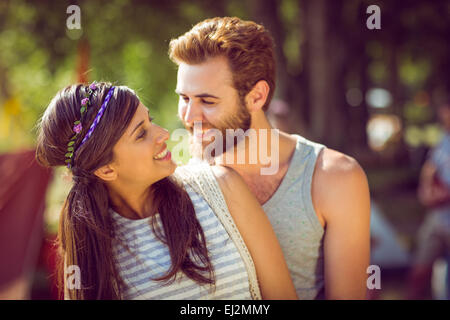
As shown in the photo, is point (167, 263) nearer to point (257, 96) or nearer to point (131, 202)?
point (131, 202)

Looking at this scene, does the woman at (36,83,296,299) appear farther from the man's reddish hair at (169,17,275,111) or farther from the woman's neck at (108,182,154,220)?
the man's reddish hair at (169,17,275,111)

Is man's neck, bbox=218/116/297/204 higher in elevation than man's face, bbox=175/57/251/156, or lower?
lower

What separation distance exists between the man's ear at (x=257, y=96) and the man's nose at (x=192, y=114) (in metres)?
0.27

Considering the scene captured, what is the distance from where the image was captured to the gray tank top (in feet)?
7.51

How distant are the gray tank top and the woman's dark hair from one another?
416mm

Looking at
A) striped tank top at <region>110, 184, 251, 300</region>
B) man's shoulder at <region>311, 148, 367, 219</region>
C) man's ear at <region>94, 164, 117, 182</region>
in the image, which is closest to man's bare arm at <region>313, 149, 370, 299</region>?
man's shoulder at <region>311, 148, 367, 219</region>

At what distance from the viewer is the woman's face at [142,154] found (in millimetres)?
2107

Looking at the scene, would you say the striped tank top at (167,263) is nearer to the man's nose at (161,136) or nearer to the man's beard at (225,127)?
the man's nose at (161,136)

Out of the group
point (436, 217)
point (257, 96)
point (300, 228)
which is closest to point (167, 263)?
point (300, 228)

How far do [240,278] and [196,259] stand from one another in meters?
0.20

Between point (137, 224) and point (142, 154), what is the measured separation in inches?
13.2

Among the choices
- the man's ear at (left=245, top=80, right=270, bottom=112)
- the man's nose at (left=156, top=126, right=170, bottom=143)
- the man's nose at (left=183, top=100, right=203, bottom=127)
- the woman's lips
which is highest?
the man's ear at (left=245, top=80, right=270, bottom=112)

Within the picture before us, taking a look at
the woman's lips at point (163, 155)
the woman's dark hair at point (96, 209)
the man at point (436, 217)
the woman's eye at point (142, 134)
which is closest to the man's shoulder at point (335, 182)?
the woman's dark hair at point (96, 209)

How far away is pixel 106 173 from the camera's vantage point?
2.15 metres
